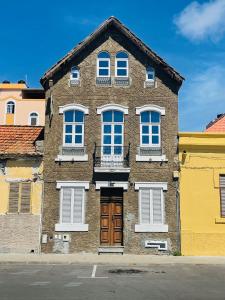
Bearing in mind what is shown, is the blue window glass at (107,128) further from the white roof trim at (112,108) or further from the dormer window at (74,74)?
the dormer window at (74,74)

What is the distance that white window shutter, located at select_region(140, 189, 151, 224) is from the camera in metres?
20.0

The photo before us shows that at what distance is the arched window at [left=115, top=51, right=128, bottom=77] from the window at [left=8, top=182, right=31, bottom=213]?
287 inches

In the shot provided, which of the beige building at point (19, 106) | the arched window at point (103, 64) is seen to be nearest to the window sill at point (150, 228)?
the arched window at point (103, 64)

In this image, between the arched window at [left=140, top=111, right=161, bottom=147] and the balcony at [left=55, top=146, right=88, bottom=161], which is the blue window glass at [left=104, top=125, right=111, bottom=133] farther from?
the arched window at [left=140, top=111, right=161, bottom=147]

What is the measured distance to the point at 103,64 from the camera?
70.9ft

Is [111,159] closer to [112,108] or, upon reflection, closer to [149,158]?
[149,158]

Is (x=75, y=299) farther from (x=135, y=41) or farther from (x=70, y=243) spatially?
(x=135, y=41)

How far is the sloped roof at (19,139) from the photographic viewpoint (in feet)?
67.6

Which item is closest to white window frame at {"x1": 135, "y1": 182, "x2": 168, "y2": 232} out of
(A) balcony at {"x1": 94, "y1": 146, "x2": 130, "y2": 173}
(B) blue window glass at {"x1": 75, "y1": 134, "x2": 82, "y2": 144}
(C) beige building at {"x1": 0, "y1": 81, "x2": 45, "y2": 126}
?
(A) balcony at {"x1": 94, "y1": 146, "x2": 130, "y2": 173}

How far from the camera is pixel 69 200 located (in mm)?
20172

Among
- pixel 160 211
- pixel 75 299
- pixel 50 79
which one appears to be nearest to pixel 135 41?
pixel 50 79

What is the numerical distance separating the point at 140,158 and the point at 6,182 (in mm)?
6665

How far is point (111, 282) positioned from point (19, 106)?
1763 inches

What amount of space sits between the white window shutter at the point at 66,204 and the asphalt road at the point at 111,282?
165 inches
